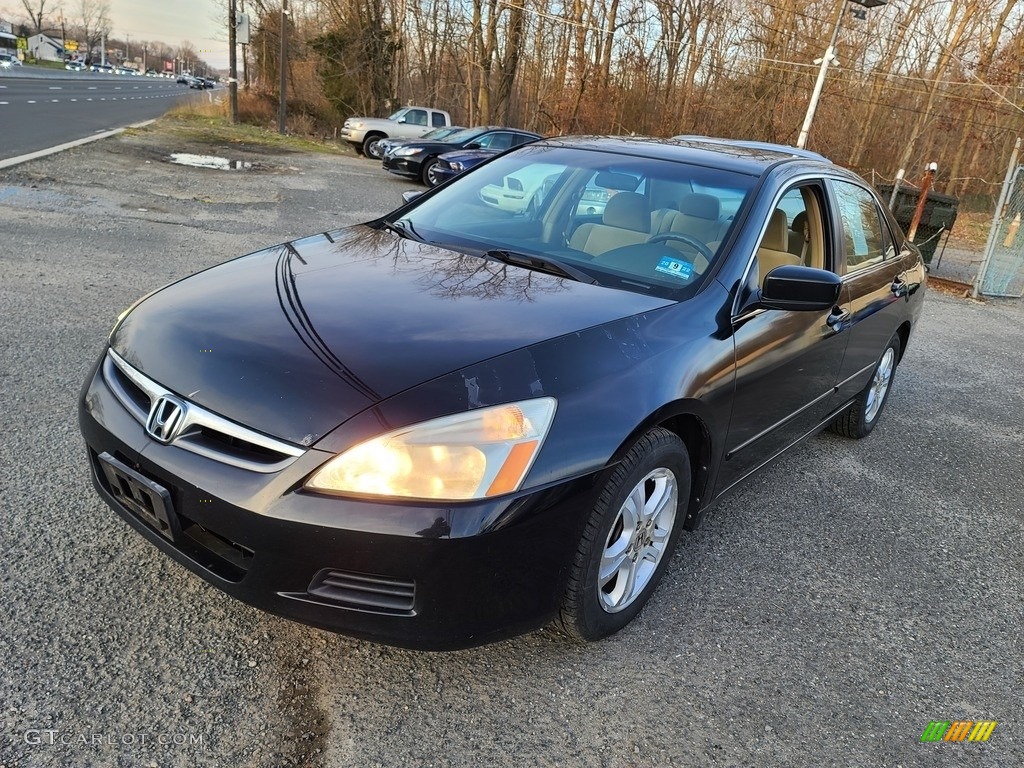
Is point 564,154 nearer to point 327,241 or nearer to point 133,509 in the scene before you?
point 327,241

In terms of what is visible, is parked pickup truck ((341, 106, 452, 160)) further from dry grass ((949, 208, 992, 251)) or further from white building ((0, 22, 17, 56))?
white building ((0, 22, 17, 56))

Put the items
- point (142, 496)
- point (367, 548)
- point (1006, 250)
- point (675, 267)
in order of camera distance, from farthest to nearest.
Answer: point (1006, 250)
point (675, 267)
point (142, 496)
point (367, 548)

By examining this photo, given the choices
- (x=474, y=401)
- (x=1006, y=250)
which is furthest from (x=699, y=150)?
(x=1006, y=250)

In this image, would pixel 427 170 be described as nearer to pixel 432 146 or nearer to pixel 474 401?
pixel 432 146

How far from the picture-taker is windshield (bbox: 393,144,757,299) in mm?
Answer: 2908

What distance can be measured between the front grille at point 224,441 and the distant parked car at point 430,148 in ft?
45.4

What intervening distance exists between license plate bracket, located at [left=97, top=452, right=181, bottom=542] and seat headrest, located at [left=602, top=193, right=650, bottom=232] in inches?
82.8

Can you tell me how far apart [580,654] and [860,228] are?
9.22ft

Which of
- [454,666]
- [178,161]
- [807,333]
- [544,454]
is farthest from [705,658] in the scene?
[178,161]

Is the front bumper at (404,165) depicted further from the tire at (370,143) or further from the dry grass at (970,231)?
the dry grass at (970,231)

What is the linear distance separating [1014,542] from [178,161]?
14.8 m

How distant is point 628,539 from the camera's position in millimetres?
2361

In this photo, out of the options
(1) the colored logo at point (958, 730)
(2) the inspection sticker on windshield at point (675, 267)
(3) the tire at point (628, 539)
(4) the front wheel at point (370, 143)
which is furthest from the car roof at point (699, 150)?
(4) the front wheel at point (370, 143)

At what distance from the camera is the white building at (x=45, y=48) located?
111 metres
